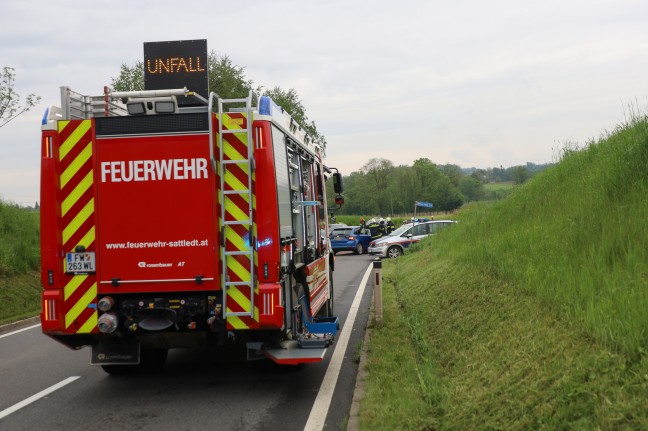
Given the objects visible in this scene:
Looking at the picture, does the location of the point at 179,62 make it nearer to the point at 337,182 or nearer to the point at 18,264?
the point at 337,182

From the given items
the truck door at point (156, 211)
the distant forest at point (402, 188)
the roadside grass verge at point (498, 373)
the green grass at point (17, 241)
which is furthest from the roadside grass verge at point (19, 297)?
the distant forest at point (402, 188)

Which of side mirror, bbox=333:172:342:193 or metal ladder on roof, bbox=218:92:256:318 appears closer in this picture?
metal ladder on roof, bbox=218:92:256:318

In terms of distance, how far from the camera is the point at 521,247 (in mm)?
8461

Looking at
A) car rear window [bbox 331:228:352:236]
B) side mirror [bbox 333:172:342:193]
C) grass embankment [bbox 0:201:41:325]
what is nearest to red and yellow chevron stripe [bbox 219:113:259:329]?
side mirror [bbox 333:172:342:193]

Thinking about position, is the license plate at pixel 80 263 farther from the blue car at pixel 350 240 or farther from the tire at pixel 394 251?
the blue car at pixel 350 240

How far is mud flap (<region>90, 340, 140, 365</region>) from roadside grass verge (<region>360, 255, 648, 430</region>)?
8.19 ft

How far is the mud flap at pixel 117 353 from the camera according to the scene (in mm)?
6648

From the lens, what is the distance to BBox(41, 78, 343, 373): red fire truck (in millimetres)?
6316

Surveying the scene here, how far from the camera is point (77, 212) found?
6500mm

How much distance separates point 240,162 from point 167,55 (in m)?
3.54

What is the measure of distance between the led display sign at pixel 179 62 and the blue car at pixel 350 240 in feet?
79.5

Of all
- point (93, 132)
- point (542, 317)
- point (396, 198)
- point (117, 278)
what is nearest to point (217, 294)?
point (117, 278)

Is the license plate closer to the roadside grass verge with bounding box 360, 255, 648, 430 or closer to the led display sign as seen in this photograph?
the roadside grass verge with bounding box 360, 255, 648, 430

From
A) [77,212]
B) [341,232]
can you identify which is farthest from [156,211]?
[341,232]
